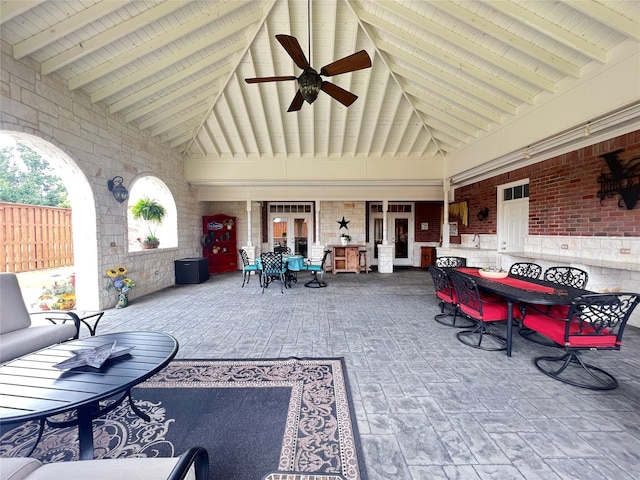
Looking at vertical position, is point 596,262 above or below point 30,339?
above

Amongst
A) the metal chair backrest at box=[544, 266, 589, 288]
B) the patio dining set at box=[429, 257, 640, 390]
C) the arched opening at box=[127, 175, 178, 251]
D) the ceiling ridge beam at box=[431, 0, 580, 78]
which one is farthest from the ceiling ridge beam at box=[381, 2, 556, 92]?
the arched opening at box=[127, 175, 178, 251]

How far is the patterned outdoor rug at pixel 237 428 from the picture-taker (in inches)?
Answer: 62.7

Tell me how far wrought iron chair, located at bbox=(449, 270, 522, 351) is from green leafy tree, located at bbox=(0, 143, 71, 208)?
40.8 feet

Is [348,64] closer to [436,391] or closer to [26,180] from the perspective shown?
[436,391]

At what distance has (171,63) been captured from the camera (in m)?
4.32

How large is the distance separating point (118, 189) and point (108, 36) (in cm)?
248

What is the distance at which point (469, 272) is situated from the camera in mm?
4109

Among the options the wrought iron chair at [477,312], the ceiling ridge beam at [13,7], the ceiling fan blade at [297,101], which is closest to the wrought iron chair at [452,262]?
the wrought iron chair at [477,312]

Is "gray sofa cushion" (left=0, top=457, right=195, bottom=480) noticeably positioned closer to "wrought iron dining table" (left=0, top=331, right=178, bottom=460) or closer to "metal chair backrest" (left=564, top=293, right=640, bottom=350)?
"wrought iron dining table" (left=0, top=331, right=178, bottom=460)

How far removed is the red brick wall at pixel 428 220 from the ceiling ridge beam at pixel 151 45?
8277 millimetres

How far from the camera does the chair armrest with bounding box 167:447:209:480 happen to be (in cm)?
100

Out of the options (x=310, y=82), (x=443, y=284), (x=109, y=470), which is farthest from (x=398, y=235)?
(x=109, y=470)

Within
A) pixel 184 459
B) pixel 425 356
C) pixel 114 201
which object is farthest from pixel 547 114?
pixel 114 201

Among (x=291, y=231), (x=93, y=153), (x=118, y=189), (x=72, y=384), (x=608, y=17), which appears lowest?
(x=72, y=384)
